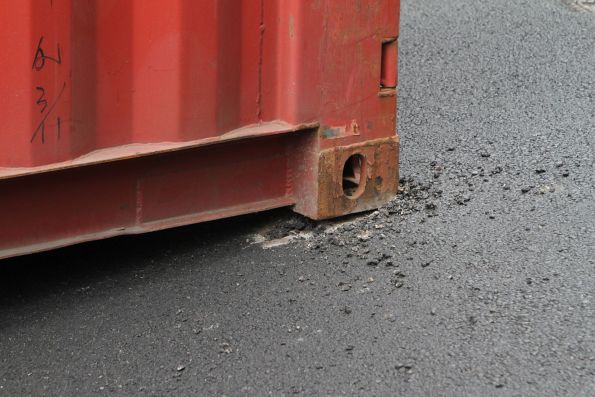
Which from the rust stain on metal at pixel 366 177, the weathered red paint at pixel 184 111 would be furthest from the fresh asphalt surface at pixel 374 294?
the weathered red paint at pixel 184 111

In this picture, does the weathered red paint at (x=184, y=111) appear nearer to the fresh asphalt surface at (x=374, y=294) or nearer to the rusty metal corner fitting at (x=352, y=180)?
the rusty metal corner fitting at (x=352, y=180)

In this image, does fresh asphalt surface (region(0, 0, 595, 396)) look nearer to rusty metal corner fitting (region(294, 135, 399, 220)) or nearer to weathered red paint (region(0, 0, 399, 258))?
rusty metal corner fitting (region(294, 135, 399, 220))

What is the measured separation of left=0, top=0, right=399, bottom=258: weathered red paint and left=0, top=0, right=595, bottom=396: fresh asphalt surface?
0.76 ft

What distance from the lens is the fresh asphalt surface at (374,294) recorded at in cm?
288

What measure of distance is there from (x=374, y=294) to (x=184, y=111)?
3.04 ft

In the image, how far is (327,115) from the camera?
3768 mm

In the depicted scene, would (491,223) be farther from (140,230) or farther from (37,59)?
(37,59)

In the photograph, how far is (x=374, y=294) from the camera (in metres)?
3.31

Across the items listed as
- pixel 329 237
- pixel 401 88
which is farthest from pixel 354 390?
pixel 401 88

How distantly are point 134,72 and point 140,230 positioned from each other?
58cm

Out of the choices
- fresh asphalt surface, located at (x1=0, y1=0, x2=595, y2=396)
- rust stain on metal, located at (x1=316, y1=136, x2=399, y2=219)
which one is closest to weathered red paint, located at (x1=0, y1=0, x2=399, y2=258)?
rust stain on metal, located at (x1=316, y1=136, x2=399, y2=219)

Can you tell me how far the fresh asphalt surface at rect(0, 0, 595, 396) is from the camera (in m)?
2.88

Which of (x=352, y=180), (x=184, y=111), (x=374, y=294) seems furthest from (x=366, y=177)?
(x=184, y=111)

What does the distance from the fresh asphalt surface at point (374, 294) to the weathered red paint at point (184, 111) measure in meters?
0.23
